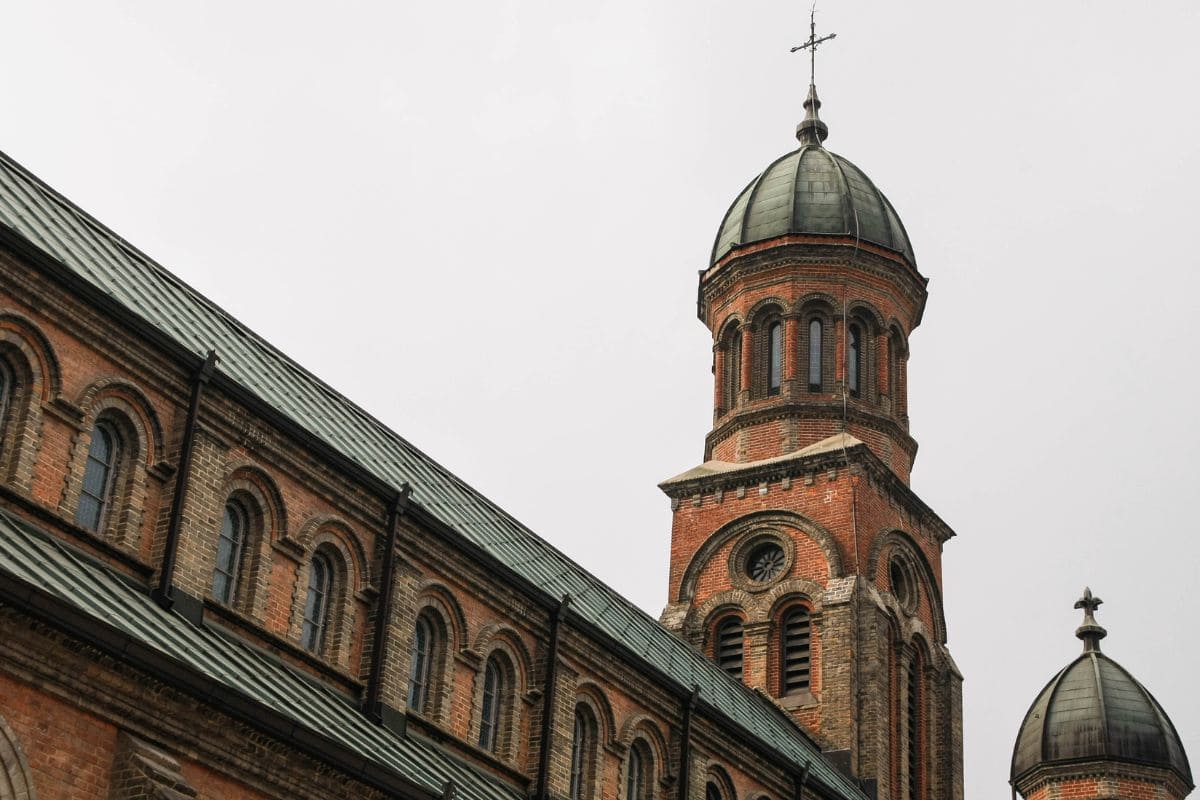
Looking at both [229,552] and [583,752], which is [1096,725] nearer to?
[583,752]

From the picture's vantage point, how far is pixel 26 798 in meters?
22.0

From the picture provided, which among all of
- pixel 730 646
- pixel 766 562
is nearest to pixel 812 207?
pixel 766 562

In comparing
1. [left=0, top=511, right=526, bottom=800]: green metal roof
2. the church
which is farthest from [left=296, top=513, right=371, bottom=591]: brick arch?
[left=0, top=511, right=526, bottom=800]: green metal roof

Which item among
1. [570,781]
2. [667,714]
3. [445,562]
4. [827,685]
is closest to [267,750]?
[445,562]

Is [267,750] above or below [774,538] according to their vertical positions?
below

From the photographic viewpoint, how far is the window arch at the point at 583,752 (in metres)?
36.1

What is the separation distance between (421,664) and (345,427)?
438 cm

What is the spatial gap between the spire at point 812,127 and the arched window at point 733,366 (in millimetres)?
6972

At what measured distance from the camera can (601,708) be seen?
36969mm

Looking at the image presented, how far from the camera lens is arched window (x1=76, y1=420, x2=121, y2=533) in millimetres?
28016

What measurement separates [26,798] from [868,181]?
39945 millimetres

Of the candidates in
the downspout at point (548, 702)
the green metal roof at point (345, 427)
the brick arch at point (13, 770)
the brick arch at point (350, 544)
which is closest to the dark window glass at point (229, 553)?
the brick arch at point (350, 544)

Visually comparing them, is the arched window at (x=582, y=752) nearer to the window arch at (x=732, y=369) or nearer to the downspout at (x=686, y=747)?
the downspout at (x=686, y=747)

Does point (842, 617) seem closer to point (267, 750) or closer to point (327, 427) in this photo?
point (327, 427)
